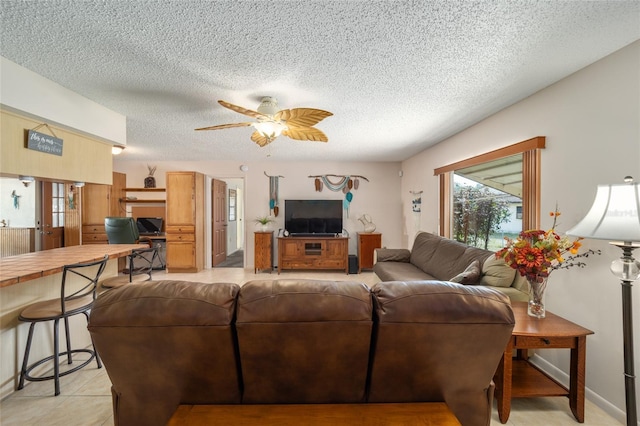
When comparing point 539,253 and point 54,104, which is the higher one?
point 54,104

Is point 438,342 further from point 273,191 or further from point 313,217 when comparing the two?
point 273,191

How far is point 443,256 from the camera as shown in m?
3.35

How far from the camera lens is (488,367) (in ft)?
3.76

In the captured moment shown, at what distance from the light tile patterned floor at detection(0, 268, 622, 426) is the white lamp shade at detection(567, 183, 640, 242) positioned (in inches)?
48.7

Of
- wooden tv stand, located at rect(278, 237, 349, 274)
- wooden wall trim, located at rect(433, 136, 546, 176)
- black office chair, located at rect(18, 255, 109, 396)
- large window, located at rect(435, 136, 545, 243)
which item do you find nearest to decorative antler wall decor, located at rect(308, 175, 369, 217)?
wooden tv stand, located at rect(278, 237, 349, 274)

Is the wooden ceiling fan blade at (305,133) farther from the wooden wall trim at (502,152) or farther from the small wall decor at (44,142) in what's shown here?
the small wall decor at (44,142)

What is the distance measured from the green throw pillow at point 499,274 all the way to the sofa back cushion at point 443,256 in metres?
0.26

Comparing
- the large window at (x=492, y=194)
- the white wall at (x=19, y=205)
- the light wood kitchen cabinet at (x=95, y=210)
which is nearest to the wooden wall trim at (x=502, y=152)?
the large window at (x=492, y=194)

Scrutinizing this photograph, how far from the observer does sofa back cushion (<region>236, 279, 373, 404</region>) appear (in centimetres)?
105

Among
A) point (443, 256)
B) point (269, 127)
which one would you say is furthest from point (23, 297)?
point (443, 256)

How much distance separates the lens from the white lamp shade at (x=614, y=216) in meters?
1.30

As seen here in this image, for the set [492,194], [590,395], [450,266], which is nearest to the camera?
[590,395]

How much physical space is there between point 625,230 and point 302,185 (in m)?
5.14

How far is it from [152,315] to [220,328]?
26 centimetres
